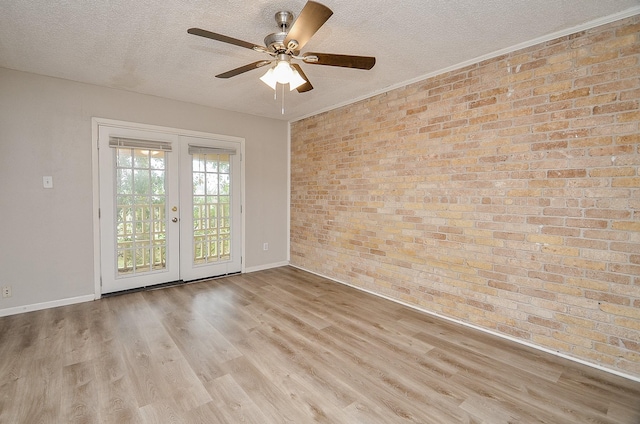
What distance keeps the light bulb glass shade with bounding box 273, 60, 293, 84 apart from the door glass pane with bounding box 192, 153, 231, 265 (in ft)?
8.40

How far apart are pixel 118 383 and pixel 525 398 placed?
2732 millimetres

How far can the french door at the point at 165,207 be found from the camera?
11.9 ft

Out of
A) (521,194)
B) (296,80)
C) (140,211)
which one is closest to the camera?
(296,80)

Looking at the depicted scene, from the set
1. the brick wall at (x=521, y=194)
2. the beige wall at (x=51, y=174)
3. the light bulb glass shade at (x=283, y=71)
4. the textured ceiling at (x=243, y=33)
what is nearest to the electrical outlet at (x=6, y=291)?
the beige wall at (x=51, y=174)

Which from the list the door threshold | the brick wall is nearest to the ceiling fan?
the brick wall

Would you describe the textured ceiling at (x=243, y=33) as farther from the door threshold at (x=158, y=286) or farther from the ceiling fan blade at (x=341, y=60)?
the door threshold at (x=158, y=286)

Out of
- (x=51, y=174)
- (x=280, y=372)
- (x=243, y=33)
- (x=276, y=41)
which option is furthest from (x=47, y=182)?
(x=280, y=372)

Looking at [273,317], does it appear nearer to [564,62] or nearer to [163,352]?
[163,352]

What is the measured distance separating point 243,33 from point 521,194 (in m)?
2.72

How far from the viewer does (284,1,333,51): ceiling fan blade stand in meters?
1.54

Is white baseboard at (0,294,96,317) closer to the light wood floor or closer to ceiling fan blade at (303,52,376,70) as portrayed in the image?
the light wood floor

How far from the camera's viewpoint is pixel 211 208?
441 centimetres

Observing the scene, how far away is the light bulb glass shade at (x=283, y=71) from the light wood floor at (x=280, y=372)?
2.18 meters

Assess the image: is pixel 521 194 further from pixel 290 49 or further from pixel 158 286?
pixel 158 286
